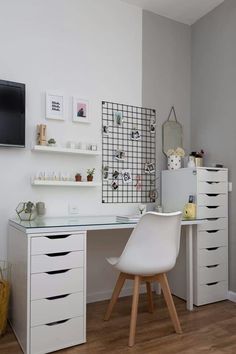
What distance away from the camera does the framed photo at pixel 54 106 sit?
99.3 inches

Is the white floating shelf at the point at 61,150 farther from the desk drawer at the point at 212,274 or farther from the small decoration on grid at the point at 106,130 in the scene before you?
the desk drawer at the point at 212,274

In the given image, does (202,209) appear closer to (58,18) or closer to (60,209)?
(60,209)

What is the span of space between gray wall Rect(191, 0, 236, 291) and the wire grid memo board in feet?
1.76

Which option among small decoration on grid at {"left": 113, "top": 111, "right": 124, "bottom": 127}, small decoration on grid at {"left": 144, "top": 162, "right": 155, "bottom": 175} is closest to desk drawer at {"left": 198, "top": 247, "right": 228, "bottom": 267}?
small decoration on grid at {"left": 144, "top": 162, "right": 155, "bottom": 175}

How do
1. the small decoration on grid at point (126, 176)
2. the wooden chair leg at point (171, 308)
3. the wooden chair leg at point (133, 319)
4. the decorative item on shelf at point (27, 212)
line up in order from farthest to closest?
the small decoration on grid at point (126, 176) → the decorative item on shelf at point (27, 212) → the wooden chair leg at point (171, 308) → the wooden chair leg at point (133, 319)

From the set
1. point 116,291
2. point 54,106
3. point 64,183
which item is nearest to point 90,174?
point 64,183

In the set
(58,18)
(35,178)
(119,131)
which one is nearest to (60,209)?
(35,178)

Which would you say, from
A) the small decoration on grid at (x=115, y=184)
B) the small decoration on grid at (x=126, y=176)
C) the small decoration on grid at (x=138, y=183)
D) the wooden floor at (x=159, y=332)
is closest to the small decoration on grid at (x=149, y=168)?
the small decoration on grid at (x=138, y=183)

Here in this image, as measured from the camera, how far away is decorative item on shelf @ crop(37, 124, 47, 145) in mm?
2418

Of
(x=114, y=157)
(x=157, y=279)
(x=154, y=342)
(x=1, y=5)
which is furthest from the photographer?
(x=114, y=157)

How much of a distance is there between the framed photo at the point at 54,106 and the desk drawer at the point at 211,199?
1.39 metres

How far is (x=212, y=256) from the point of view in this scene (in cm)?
270

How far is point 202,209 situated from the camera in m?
2.63

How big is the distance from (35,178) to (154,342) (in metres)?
1.48
